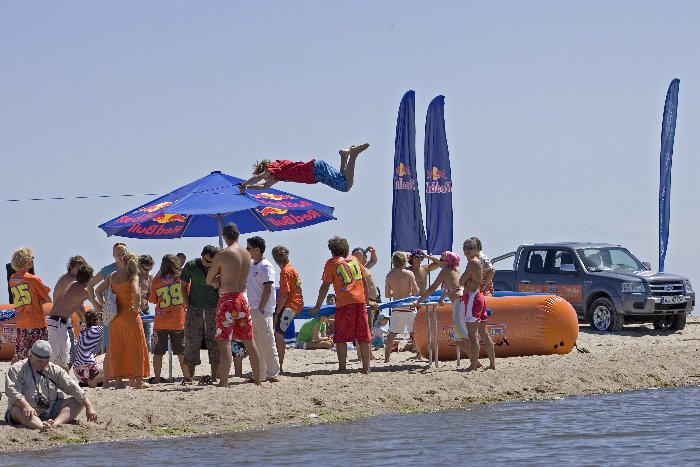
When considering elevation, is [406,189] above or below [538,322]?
above

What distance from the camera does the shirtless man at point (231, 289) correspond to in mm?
13656

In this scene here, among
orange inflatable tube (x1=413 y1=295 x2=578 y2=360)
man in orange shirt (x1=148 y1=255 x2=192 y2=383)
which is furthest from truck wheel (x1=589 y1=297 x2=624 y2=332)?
man in orange shirt (x1=148 y1=255 x2=192 y2=383)

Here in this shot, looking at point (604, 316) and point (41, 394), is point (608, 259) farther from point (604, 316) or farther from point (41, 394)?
point (41, 394)

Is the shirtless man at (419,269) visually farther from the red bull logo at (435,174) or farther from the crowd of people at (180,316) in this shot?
the red bull logo at (435,174)

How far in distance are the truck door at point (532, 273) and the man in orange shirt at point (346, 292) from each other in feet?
27.7

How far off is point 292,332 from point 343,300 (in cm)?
567

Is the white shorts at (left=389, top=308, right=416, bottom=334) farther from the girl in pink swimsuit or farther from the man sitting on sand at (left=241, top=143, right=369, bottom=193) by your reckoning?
the man sitting on sand at (left=241, top=143, right=369, bottom=193)

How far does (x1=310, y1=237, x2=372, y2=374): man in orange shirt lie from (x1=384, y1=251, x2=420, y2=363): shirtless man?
7.08 feet

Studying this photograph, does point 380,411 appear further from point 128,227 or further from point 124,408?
point 128,227

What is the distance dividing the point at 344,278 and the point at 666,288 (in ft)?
29.7

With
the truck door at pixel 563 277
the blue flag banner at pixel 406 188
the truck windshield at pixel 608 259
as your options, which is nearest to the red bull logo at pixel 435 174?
the blue flag banner at pixel 406 188

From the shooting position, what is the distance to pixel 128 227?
17.2 m

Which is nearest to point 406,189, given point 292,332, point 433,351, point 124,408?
point 292,332

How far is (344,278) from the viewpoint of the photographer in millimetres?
15383
